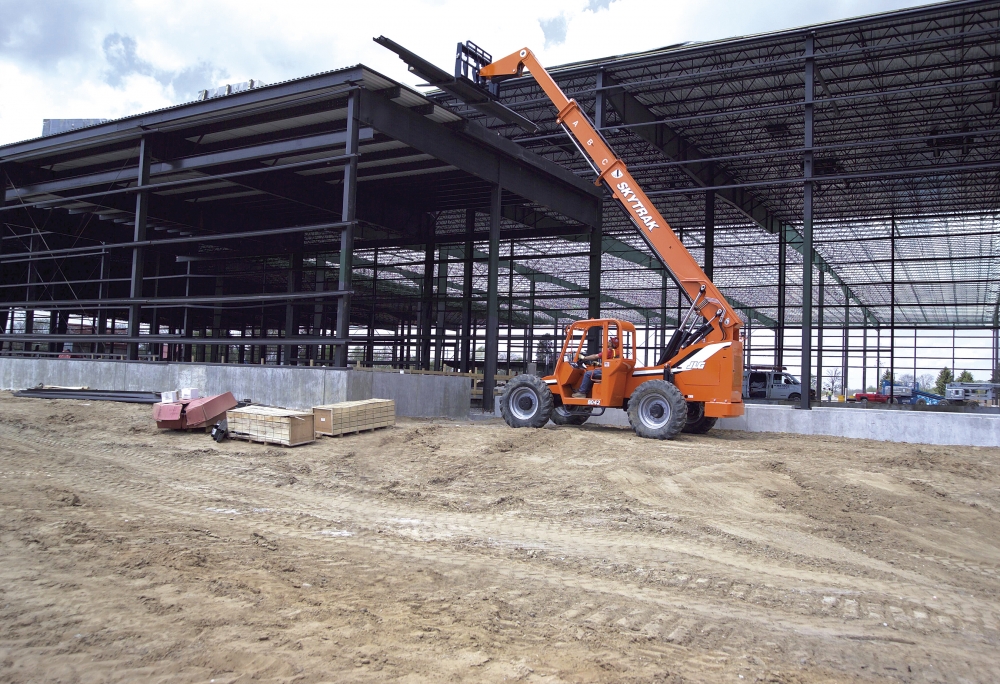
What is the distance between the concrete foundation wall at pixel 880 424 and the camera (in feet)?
55.7

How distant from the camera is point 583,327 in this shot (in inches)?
657

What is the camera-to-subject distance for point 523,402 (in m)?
16.7

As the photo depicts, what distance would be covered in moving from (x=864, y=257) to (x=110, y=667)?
133 ft

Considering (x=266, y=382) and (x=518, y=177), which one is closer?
(x=266, y=382)

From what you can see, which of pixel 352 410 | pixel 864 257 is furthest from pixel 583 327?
pixel 864 257

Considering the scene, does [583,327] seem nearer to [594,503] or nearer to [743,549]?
[594,503]

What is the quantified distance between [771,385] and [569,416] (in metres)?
20.9

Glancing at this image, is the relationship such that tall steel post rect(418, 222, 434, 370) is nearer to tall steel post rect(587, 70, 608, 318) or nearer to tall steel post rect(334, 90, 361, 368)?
tall steel post rect(587, 70, 608, 318)

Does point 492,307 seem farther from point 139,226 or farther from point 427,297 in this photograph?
point 139,226

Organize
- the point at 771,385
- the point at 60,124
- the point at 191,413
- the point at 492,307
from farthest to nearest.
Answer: the point at 771,385, the point at 60,124, the point at 492,307, the point at 191,413

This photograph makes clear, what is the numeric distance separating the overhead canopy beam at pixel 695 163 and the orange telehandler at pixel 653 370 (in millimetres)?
5136

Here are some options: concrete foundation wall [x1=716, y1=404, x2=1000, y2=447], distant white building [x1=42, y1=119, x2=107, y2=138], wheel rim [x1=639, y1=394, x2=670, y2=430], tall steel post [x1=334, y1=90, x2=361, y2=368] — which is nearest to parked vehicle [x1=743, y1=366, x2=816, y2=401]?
concrete foundation wall [x1=716, y1=404, x2=1000, y2=447]

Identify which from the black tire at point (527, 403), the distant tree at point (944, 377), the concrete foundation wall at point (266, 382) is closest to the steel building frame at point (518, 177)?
the concrete foundation wall at point (266, 382)

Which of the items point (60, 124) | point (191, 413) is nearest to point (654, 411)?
point (191, 413)
